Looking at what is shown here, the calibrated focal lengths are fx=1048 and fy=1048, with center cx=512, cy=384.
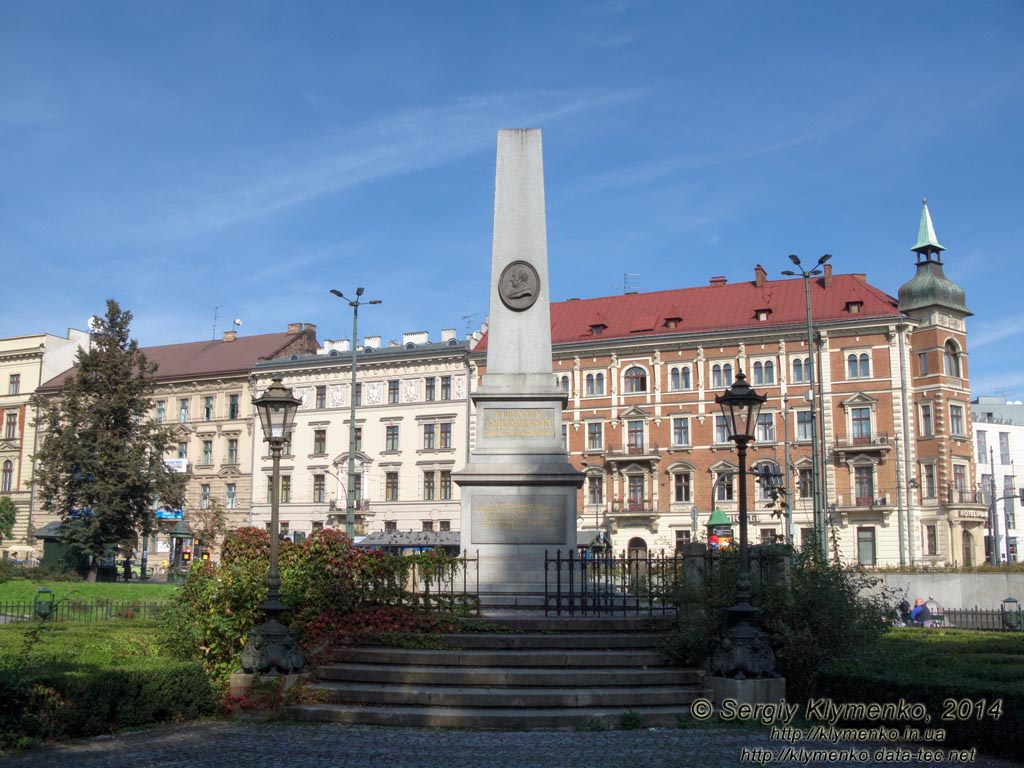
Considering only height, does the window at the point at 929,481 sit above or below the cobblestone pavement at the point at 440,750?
above

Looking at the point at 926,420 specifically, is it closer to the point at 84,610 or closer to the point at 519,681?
the point at 84,610

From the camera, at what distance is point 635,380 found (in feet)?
205

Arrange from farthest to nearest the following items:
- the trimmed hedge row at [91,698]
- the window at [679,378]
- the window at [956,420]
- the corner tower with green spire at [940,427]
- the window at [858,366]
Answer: the window at [679,378]
the window at [858,366]
the window at [956,420]
the corner tower with green spire at [940,427]
the trimmed hedge row at [91,698]

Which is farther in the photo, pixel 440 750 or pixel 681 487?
pixel 681 487

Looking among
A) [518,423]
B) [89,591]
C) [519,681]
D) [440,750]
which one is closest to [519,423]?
[518,423]

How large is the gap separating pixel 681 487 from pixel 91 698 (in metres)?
51.5

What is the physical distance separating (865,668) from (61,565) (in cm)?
4423

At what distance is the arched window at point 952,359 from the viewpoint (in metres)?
56.7

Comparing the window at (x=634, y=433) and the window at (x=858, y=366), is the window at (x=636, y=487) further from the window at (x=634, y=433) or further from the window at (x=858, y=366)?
the window at (x=858, y=366)

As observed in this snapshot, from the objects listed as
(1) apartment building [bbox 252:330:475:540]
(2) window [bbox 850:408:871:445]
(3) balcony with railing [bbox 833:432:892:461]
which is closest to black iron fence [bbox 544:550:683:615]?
(3) balcony with railing [bbox 833:432:892:461]

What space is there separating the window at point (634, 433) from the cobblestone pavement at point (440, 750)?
50.6m

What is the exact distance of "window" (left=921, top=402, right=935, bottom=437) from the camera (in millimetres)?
56031

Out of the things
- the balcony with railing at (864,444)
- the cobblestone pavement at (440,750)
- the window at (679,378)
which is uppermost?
the window at (679,378)

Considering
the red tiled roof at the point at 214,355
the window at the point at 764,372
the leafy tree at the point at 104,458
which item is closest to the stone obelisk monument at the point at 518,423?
the leafy tree at the point at 104,458
